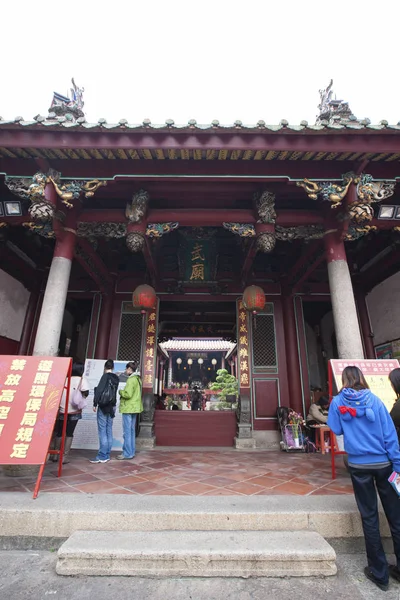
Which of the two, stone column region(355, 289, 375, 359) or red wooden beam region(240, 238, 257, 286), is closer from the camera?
red wooden beam region(240, 238, 257, 286)

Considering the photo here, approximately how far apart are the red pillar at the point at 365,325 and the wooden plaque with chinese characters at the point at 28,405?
7.08 m

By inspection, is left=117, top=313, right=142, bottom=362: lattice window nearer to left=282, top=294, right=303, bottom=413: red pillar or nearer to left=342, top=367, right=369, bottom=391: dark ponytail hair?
left=282, top=294, right=303, bottom=413: red pillar

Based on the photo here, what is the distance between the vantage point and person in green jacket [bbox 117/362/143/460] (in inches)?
204

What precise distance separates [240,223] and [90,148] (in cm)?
252

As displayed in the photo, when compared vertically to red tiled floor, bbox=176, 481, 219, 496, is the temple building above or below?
above

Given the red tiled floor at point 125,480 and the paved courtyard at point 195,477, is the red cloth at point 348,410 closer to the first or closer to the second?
the paved courtyard at point 195,477

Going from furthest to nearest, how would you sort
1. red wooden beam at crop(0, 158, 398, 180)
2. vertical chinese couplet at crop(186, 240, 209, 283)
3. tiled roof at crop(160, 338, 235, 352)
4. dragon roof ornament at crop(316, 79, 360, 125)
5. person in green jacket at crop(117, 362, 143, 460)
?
tiled roof at crop(160, 338, 235, 352) → vertical chinese couplet at crop(186, 240, 209, 283) → dragon roof ornament at crop(316, 79, 360, 125) → person in green jacket at crop(117, 362, 143, 460) → red wooden beam at crop(0, 158, 398, 180)

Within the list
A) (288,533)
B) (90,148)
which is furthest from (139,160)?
(288,533)

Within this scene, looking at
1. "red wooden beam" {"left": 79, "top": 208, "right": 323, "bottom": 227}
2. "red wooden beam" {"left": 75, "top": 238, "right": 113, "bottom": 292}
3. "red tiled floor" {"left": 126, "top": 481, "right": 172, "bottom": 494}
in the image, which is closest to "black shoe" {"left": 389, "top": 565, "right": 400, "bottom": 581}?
"red tiled floor" {"left": 126, "top": 481, "right": 172, "bottom": 494}

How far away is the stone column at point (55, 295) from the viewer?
14.3ft

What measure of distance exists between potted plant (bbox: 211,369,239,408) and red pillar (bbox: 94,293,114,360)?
314 inches

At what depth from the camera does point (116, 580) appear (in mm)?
2051

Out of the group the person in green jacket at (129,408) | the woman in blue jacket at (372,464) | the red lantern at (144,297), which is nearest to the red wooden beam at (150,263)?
the red lantern at (144,297)

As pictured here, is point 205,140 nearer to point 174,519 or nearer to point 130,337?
point 174,519
